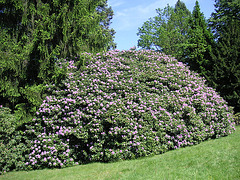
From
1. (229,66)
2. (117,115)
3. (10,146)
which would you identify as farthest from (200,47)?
(10,146)

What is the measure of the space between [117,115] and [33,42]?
4.01m

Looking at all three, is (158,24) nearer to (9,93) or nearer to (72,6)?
(72,6)

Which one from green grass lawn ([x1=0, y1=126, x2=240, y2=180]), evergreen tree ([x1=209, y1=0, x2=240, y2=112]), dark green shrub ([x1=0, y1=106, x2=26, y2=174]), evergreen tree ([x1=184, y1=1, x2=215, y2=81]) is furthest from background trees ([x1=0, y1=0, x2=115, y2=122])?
evergreen tree ([x1=209, y1=0, x2=240, y2=112])

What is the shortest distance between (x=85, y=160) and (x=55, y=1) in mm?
5638

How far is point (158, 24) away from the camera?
63.8ft

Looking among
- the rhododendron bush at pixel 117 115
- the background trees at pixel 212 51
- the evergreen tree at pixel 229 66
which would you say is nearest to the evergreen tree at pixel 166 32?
the background trees at pixel 212 51

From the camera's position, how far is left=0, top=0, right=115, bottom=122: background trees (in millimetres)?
6773

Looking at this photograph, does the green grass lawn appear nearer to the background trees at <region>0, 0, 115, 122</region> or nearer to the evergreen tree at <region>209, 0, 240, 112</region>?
the background trees at <region>0, 0, 115, 122</region>

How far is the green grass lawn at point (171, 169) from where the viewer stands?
4.13 meters

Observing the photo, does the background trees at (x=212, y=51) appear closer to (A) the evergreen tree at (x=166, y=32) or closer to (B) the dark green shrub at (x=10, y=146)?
(A) the evergreen tree at (x=166, y=32)

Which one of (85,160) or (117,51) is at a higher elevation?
(117,51)

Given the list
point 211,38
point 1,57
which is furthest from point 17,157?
point 211,38

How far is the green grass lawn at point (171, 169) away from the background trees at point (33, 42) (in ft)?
8.11

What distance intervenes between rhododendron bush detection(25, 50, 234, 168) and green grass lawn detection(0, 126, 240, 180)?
1.90 ft
